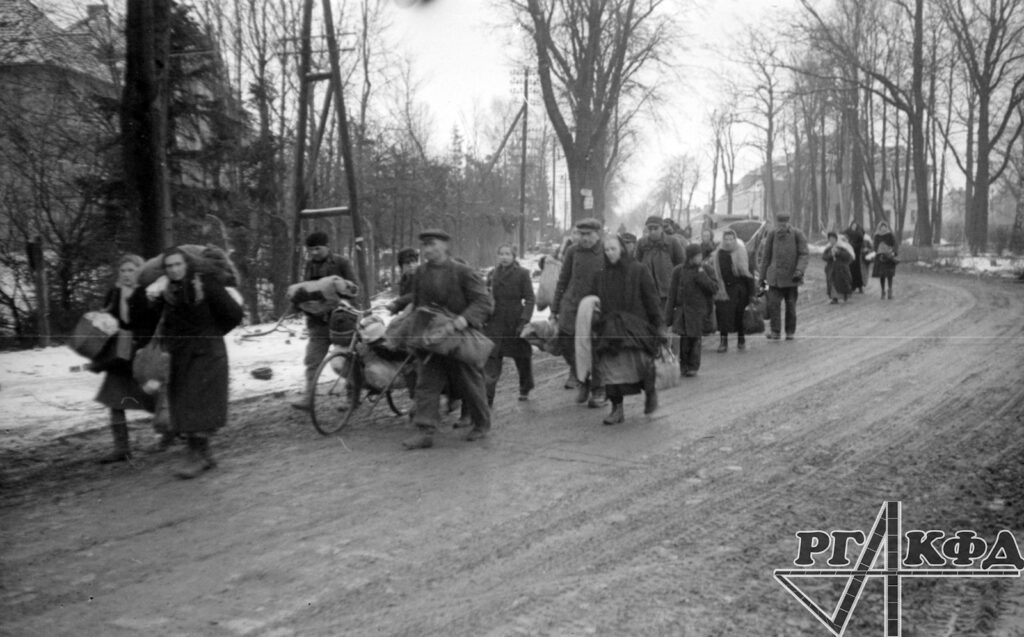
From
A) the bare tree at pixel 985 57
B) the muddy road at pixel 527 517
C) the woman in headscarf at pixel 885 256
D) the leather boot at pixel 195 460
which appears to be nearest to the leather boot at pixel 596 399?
the muddy road at pixel 527 517

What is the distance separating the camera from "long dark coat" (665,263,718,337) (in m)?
10.7

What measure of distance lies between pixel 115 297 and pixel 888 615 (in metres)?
5.86

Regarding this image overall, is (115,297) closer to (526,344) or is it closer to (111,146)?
(526,344)

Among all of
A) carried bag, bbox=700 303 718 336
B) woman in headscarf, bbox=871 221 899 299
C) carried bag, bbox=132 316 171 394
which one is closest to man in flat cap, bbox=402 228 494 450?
carried bag, bbox=132 316 171 394

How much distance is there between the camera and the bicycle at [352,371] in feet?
24.3

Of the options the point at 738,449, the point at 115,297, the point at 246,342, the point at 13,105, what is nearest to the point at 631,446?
the point at 738,449

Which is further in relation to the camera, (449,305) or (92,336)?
(449,305)

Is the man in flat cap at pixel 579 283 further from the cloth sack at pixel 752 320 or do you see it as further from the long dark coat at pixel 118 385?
the cloth sack at pixel 752 320

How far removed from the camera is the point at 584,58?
73.8ft

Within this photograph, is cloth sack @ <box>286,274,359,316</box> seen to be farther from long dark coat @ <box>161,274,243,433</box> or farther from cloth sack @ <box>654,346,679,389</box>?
cloth sack @ <box>654,346,679,389</box>

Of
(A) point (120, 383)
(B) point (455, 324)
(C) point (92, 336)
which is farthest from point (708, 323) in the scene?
(C) point (92, 336)

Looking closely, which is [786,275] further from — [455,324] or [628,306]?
[455,324]
